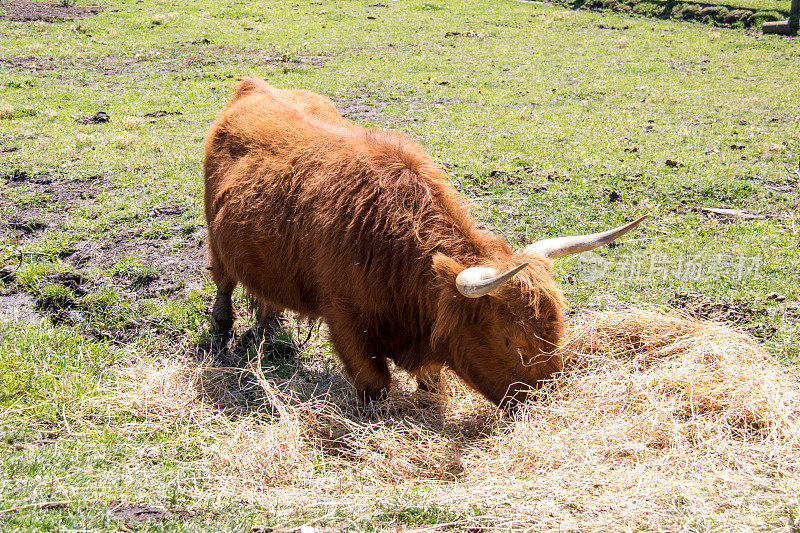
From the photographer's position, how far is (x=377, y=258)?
408 centimetres

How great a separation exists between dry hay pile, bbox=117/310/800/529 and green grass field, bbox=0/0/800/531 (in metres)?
0.13

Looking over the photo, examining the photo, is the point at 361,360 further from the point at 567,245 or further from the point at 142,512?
the point at 142,512

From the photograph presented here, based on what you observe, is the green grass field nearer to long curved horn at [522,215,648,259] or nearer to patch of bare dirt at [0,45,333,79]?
patch of bare dirt at [0,45,333,79]

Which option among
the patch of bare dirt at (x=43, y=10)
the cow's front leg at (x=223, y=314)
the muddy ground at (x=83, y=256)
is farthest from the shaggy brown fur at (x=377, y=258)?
the patch of bare dirt at (x=43, y=10)

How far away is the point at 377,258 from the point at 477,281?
Result: 842 mm

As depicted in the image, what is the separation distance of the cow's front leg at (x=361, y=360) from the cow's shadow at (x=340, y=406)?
0.10 m

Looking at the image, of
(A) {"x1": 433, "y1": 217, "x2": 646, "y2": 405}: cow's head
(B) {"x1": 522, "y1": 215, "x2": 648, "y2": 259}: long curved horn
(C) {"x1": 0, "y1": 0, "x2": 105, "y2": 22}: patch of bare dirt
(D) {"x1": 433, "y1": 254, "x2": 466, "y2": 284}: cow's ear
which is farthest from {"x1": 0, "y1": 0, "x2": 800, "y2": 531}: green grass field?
(B) {"x1": 522, "y1": 215, "x2": 648, "y2": 259}: long curved horn

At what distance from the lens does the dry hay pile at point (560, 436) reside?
10.1 ft

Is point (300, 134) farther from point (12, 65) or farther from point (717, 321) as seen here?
point (12, 65)

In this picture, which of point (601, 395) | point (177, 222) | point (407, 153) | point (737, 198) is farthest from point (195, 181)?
point (737, 198)

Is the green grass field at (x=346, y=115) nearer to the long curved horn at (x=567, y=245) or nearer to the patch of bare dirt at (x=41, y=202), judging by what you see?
the patch of bare dirt at (x=41, y=202)

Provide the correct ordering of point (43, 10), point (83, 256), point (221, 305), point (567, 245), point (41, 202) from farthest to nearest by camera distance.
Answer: point (43, 10) → point (41, 202) → point (83, 256) → point (221, 305) → point (567, 245)

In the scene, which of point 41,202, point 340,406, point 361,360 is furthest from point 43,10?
point 361,360

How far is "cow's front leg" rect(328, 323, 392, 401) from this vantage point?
422 cm
